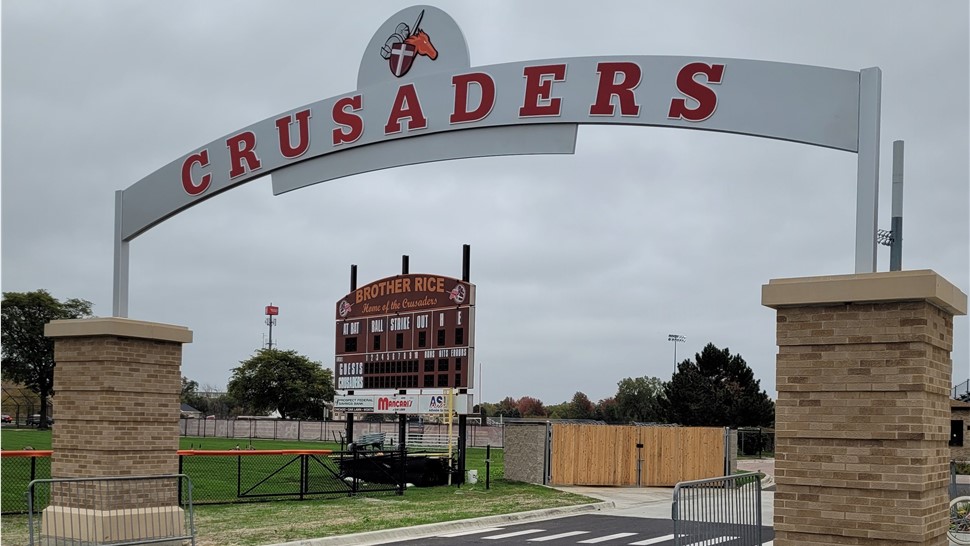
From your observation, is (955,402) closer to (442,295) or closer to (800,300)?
(442,295)

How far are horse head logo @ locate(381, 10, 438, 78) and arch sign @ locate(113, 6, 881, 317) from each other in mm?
15

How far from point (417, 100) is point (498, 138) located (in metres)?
1.11

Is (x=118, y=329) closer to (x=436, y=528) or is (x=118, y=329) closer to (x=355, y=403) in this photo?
(x=436, y=528)

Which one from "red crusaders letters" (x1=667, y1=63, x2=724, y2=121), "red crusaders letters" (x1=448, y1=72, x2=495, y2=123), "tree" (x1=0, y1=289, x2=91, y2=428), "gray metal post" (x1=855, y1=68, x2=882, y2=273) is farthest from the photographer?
"tree" (x1=0, y1=289, x2=91, y2=428)

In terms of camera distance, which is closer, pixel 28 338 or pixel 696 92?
pixel 696 92

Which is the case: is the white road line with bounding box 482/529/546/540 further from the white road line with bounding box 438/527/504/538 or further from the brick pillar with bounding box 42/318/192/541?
the brick pillar with bounding box 42/318/192/541

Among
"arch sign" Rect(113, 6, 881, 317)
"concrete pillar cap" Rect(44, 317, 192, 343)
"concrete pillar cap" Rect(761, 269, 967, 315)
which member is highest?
"arch sign" Rect(113, 6, 881, 317)

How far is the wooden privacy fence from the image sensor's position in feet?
95.3

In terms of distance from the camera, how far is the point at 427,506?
20641 mm

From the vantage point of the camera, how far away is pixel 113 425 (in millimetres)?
12750

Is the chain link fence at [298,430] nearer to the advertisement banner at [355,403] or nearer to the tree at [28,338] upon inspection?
the tree at [28,338]

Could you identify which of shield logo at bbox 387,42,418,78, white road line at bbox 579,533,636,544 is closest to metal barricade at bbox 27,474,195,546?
shield logo at bbox 387,42,418,78

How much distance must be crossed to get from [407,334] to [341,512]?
8.50 m

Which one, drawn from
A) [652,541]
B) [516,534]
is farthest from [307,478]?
[652,541]
